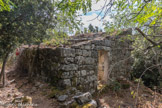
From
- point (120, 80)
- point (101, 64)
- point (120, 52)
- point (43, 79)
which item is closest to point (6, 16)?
point (43, 79)

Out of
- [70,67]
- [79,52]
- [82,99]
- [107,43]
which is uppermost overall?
[107,43]

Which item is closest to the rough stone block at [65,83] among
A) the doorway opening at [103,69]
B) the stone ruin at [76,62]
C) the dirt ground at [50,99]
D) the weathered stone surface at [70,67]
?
the stone ruin at [76,62]

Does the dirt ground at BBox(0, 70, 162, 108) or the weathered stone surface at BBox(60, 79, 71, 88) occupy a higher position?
the weathered stone surface at BBox(60, 79, 71, 88)

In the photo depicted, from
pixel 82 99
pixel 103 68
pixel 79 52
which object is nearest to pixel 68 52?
pixel 79 52

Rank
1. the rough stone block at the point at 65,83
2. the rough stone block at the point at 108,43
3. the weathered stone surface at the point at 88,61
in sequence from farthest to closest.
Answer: the rough stone block at the point at 108,43 → the weathered stone surface at the point at 88,61 → the rough stone block at the point at 65,83

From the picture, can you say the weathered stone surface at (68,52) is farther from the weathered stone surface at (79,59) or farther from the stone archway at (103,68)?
the stone archway at (103,68)

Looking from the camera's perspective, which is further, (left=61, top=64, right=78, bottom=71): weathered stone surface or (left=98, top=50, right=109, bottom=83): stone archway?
(left=98, top=50, right=109, bottom=83): stone archway

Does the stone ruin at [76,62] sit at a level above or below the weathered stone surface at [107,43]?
below

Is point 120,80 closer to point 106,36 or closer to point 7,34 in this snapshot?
point 106,36

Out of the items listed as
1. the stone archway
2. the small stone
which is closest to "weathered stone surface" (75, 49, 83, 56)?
the small stone

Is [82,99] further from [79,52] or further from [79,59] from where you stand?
[79,52]

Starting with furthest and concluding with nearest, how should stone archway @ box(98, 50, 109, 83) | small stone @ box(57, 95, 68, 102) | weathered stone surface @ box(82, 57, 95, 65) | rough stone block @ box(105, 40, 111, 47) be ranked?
stone archway @ box(98, 50, 109, 83) → rough stone block @ box(105, 40, 111, 47) → weathered stone surface @ box(82, 57, 95, 65) → small stone @ box(57, 95, 68, 102)

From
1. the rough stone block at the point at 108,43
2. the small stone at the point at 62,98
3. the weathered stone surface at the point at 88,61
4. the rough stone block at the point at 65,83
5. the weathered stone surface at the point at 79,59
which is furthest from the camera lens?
the rough stone block at the point at 108,43

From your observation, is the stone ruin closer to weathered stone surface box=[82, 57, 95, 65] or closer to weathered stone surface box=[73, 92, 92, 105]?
weathered stone surface box=[82, 57, 95, 65]
